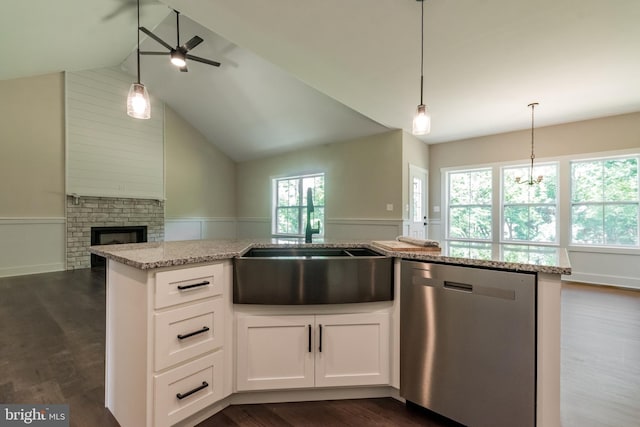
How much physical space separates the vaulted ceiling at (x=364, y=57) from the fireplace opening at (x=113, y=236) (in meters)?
2.87

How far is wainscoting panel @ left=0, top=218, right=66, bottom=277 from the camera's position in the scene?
4488 millimetres

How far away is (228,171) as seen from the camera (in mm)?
7617

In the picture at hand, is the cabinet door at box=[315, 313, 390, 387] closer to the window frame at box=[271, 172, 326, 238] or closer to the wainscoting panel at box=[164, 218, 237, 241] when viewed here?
the window frame at box=[271, 172, 326, 238]

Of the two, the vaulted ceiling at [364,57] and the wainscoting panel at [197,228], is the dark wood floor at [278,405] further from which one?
the wainscoting panel at [197,228]

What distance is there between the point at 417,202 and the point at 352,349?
449cm

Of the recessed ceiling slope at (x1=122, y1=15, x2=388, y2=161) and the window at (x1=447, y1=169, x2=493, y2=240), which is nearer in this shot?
the recessed ceiling slope at (x1=122, y1=15, x2=388, y2=161)

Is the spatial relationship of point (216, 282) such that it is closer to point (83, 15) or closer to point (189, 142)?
point (83, 15)

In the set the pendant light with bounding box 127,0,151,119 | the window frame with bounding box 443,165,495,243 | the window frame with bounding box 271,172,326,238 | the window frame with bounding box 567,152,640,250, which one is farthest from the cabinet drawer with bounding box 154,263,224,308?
the window frame with bounding box 567,152,640,250

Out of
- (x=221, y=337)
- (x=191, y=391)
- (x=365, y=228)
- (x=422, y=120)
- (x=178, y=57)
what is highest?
(x=178, y=57)

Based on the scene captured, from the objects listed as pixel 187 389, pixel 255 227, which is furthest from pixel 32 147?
pixel 187 389

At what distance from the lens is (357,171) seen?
5.45 meters

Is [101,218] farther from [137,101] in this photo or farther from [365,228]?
[365,228]

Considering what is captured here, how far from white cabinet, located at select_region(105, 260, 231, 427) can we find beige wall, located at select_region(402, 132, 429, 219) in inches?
159

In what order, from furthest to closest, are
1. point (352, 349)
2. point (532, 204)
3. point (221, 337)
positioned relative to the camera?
point (532, 204), point (352, 349), point (221, 337)
